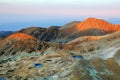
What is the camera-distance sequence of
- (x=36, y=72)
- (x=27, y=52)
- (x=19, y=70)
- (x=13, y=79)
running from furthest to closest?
1. (x=27, y=52)
2. (x=19, y=70)
3. (x=36, y=72)
4. (x=13, y=79)

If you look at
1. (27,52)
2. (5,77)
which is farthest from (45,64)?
(27,52)

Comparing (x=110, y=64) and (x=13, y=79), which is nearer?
(x=13, y=79)

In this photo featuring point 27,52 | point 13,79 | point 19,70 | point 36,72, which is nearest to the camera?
point 13,79

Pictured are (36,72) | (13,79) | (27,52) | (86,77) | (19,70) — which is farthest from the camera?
(27,52)

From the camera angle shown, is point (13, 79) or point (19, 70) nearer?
point (13, 79)

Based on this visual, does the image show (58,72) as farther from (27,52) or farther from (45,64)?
(27,52)

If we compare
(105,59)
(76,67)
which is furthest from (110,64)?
(76,67)

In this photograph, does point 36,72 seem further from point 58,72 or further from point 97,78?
point 97,78

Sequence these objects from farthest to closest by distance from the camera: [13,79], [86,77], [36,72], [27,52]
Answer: [27,52] < [36,72] < [13,79] < [86,77]
